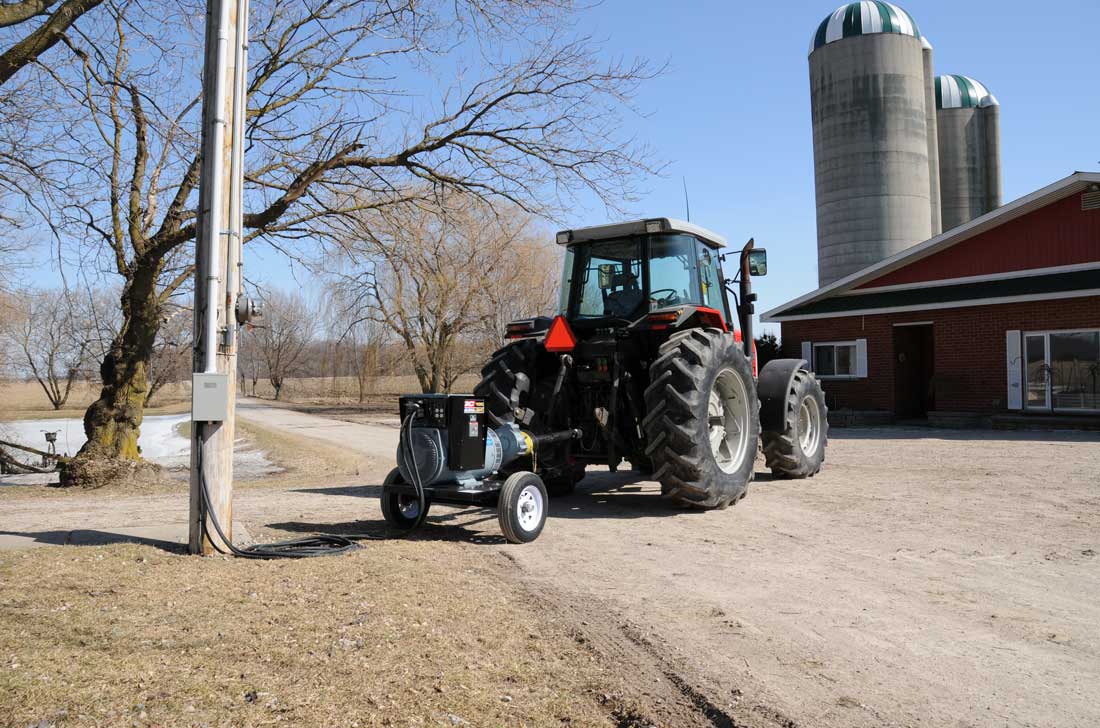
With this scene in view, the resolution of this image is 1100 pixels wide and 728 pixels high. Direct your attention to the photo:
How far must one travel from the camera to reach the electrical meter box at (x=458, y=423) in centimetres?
643

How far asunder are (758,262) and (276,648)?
24.0 ft

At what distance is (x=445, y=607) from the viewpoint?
447cm

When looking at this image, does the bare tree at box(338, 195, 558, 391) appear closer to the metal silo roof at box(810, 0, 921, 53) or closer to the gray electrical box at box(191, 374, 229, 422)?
the metal silo roof at box(810, 0, 921, 53)

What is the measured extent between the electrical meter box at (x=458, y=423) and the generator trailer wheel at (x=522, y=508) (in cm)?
36

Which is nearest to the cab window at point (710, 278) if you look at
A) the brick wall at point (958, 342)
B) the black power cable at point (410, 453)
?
the black power cable at point (410, 453)

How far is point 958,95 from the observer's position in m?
33.9

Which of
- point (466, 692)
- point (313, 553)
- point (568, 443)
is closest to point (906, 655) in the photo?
Result: point (466, 692)

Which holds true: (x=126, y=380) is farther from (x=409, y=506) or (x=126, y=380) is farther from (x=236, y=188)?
(x=236, y=188)

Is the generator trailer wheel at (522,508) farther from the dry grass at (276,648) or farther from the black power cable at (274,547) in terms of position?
the black power cable at (274,547)

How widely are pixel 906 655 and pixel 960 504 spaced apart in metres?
4.78

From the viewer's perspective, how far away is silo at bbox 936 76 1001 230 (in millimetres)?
33750

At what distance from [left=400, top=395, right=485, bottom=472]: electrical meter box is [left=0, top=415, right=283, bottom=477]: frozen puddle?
24.8 feet

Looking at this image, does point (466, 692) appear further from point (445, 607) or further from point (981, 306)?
point (981, 306)

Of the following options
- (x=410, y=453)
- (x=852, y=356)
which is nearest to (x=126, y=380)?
(x=410, y=453)
